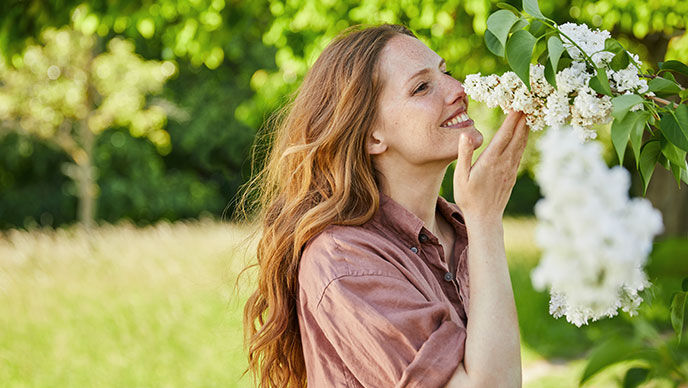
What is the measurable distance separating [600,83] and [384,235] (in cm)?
72

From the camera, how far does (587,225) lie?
69 centimetres

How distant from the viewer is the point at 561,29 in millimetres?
1353

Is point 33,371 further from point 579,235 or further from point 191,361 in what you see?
point 579,235

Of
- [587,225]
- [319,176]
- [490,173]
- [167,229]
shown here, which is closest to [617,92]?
[490,173]

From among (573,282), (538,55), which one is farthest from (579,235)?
(538,55)

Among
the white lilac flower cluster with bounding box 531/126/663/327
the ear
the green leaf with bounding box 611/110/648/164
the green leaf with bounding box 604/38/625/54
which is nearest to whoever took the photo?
the white lilac flower cluster with bounding box 531/126/663/327

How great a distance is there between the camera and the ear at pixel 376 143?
1853 millimetres

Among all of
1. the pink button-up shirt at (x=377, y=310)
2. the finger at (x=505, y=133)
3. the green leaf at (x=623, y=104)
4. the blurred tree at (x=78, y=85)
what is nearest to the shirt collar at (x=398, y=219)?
the pink button-up shirt at (x=377, y=310)

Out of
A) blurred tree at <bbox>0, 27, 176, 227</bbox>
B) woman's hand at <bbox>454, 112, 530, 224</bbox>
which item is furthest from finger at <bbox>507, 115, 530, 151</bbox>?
blurred tree at <bbox>0, 27, 176, 227</bbox>

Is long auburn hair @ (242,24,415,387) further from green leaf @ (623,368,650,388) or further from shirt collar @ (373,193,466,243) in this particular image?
green leaf @ (623,368,650,388)

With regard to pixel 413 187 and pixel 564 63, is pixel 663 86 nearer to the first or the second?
pixel 564 63

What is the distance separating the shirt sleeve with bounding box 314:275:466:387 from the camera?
1449 millimetres

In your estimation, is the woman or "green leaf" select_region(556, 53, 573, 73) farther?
the woman

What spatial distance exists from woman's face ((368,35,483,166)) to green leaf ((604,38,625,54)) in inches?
15.6
